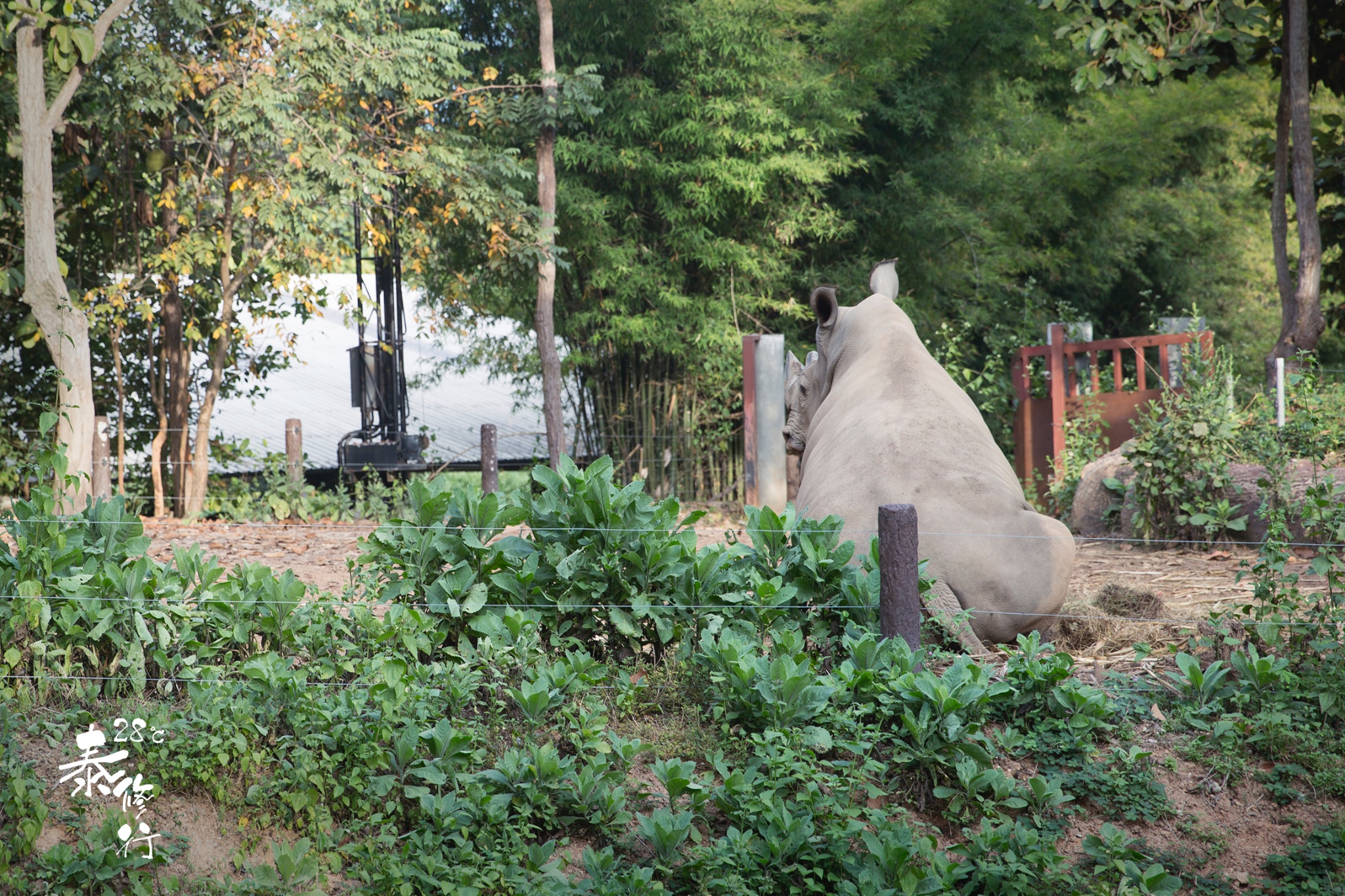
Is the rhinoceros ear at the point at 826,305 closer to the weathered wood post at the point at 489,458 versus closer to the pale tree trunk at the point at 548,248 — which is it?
the weathered wood post at the point at 489,458

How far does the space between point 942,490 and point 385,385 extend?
23.7ft

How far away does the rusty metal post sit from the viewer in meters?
7.65

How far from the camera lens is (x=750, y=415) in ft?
25.2

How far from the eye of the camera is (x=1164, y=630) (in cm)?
416

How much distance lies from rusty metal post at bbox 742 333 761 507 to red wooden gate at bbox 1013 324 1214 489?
2.18 meters

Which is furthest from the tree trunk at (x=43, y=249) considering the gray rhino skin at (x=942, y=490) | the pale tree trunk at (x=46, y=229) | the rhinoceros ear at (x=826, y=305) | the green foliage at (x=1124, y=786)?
the green foliage at (x=1124, y=786)

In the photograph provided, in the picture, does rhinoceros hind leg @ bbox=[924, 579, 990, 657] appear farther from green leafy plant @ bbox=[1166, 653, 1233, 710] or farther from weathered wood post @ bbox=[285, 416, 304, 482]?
weathered wood post @ bbox=[285, 416, 304, 482]

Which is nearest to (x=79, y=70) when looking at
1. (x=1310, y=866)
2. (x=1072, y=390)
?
(x=1072, y=390)

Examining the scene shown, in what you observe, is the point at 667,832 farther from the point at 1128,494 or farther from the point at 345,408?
the point at 345,408

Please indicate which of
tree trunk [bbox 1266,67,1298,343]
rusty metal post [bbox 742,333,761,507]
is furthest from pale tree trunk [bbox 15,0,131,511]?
tree trunk [bbox 1266,67,1298,343]

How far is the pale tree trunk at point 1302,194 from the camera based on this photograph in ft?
23.5

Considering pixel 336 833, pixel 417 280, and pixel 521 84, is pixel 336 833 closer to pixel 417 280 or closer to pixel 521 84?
pixel 521 84

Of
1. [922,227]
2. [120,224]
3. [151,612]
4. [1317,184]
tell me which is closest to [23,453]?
[120,224]

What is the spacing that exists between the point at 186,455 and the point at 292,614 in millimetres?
6535
